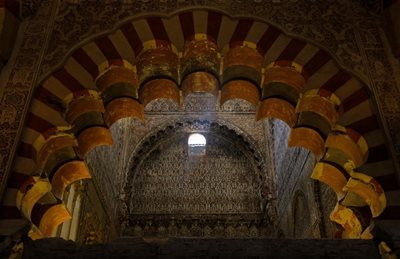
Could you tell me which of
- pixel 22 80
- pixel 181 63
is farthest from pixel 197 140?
pixel 22 80

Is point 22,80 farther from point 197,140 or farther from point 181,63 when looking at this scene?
point 197,140

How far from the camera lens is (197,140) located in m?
9.86

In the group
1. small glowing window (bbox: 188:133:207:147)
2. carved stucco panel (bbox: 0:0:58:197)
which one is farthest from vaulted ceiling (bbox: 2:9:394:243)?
small glowing window (bbox: 188:133:207:147)

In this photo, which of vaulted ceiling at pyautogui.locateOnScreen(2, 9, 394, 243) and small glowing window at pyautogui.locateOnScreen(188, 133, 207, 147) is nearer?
vaulted ceiling at pyautogui.locateOnScreen(2, 9, 394, 243)

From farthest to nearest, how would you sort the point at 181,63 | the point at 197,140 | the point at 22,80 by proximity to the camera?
the point at 197,140
the point at 181,63
the point at 22,80

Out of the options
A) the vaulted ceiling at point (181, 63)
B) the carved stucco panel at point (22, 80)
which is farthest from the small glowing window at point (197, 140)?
the carved stucco panel at point (22, 80)

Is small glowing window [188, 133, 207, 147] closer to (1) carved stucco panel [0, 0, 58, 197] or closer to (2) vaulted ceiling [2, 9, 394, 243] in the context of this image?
(2) vaulted ceiling [2, 9, 394, 243]

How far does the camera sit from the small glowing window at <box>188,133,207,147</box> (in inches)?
387

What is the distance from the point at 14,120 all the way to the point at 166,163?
5.55 meters

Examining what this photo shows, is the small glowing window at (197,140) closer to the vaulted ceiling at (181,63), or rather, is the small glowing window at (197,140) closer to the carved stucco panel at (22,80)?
the vaulted ceiling at (181,63)

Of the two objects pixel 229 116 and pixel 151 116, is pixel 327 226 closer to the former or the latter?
pixel 229 116

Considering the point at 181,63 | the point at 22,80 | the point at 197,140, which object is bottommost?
the point at 22,80

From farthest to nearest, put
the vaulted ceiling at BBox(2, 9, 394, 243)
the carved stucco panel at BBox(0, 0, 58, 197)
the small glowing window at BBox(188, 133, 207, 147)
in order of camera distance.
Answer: the small glowing window at BBox(188, 133, 207, 147), the vaulted ceiling at BBox(2, 9, 394, 243), the carved stucco panel at BBox(0, 0, 58, 197)

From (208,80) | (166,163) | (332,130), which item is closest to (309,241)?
(332,130)
